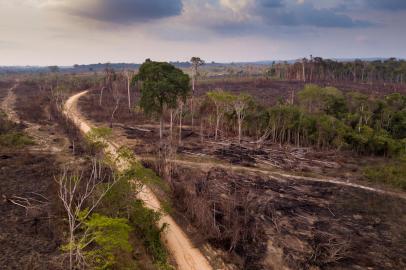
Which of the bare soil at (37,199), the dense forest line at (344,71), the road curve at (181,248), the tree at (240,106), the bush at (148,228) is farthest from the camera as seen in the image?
the dense forest line at (344,71)

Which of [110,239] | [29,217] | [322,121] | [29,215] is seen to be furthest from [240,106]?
[110,239]

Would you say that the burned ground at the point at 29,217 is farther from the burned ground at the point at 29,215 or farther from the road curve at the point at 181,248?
the road curve at the point at 181,248

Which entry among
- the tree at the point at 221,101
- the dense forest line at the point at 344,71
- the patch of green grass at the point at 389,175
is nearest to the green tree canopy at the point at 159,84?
the tree at the point at 221,101

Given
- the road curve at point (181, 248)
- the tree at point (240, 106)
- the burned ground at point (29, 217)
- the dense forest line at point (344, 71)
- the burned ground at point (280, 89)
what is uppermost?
the dense forest line at point (344, 71)

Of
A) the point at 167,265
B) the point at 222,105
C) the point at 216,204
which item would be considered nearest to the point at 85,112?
the point at 222,105

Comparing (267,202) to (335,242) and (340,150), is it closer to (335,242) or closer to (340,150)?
(335,242)

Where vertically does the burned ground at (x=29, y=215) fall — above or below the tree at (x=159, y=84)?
below

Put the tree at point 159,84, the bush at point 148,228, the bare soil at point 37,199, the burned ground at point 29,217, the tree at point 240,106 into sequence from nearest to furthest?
the burned ground at point 29,217 → the bare soil at point 37,199 → the bush at point 148,228 → the tree at point 159,84 → the tree at point 240,106
